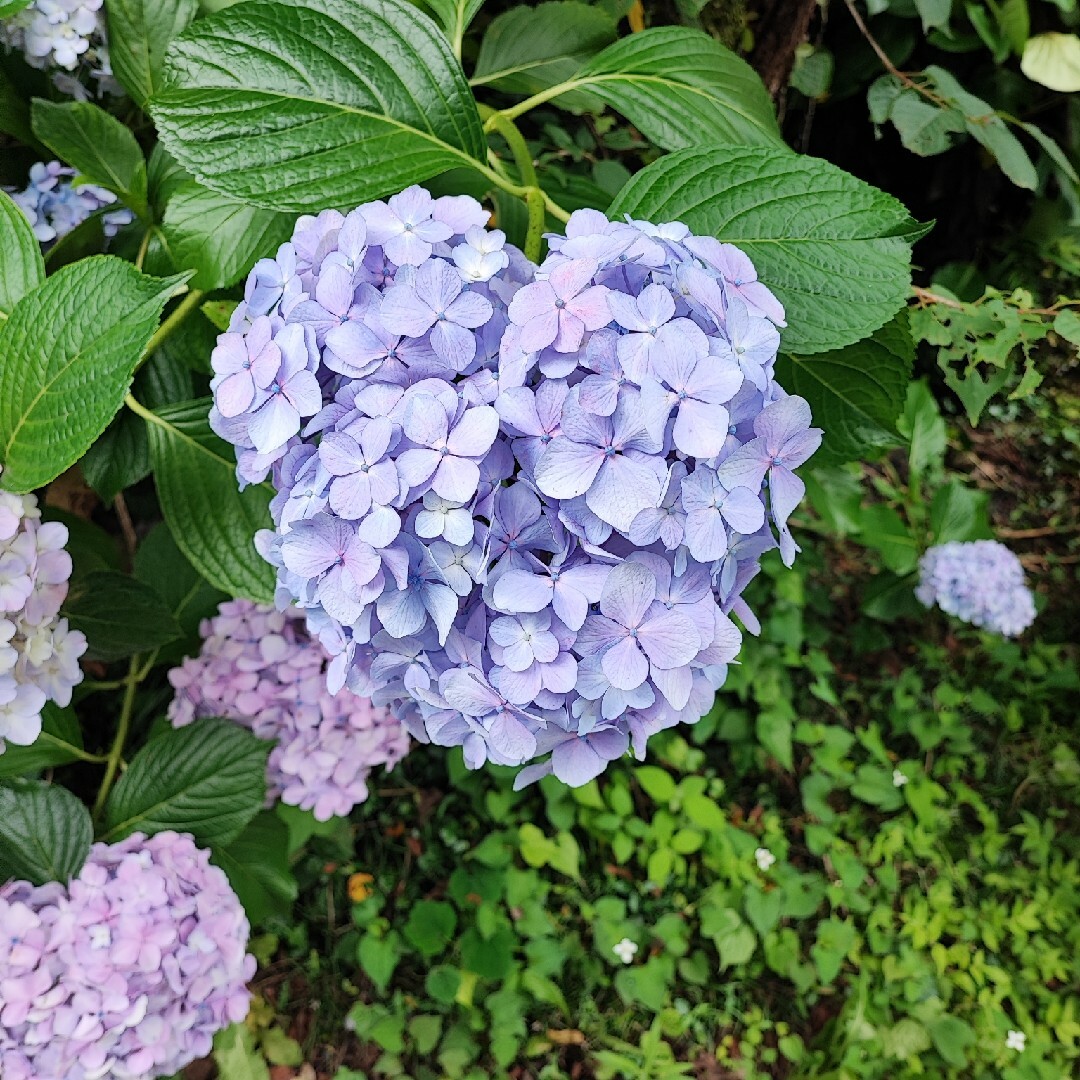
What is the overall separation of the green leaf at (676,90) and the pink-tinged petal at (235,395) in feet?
1.52

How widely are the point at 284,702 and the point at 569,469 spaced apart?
780 mm

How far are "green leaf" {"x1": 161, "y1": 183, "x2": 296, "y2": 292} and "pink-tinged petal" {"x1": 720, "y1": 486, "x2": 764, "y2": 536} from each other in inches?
18.9

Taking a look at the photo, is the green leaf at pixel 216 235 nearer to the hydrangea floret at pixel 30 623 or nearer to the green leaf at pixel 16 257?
the green leaf at pixel 16 257

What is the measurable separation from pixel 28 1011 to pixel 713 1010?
1.31 m

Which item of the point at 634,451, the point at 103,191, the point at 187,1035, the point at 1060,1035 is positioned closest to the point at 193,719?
the point at 187,1035

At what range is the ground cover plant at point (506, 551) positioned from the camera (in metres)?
0.53

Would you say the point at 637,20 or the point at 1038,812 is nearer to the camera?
the point at 637,20

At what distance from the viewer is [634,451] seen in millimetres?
505

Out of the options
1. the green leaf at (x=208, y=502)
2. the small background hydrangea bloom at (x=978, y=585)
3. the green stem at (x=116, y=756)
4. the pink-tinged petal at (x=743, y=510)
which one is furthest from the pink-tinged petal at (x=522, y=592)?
the small background hydrangea bloom at (x=978, y=585)

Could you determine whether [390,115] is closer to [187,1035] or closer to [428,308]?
[428,308]

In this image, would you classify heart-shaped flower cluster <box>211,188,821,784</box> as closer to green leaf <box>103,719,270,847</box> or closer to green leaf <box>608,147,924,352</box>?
green leaf <box>608,147,924,352</box>

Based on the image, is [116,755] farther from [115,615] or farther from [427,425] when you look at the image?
[427,425]

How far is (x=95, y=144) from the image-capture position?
847 millimetres

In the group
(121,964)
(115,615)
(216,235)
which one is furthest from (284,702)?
(216,235)
